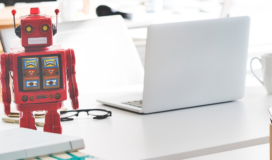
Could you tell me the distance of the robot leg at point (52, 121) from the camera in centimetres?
73

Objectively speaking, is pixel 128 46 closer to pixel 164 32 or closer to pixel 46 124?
pixel 164 32

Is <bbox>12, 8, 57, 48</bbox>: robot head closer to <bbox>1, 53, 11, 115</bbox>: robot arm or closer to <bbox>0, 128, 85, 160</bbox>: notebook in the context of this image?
<bbox>1, 53, 11, 115</bbox>: robot arm

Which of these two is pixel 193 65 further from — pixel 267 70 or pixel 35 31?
pixel 35 31

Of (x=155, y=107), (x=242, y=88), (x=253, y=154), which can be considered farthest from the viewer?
(x=253, y=154)

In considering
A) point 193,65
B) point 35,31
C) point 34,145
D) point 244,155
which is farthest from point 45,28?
point 244,155

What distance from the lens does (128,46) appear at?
1675mm

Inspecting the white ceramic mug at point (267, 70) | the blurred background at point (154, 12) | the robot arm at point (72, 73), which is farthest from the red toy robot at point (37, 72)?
the blurred background at point (154, 12)

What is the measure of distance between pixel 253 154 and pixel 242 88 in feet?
1.26

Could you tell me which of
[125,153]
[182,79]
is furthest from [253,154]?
[125,153]

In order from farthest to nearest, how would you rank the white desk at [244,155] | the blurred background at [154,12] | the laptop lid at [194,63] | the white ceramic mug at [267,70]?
the blurred background at [154,12] < the white desk at [244,155] < the white ceramic mug at [267,70] < the laptop lid at [194,63]

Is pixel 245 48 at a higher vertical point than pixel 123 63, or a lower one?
higher

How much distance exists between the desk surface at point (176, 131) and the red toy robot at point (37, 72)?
0.11 meters

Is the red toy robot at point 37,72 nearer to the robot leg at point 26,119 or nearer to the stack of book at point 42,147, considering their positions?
the robot leg at point 26,119

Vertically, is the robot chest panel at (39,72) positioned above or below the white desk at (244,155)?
above
